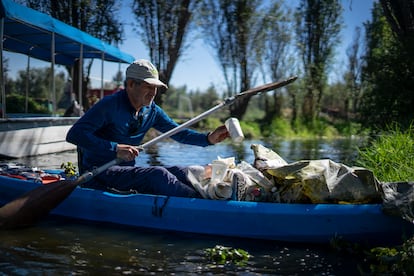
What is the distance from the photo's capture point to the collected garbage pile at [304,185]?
3352mm

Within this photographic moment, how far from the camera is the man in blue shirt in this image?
3938 mm

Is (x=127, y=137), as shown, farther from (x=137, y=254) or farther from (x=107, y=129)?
(x=137, y=254)

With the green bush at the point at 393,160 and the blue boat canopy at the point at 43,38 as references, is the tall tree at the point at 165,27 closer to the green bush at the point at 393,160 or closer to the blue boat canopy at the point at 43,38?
the blue boat canopy at the point at 43,38

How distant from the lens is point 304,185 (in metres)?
3.57

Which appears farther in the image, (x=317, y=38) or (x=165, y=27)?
(x=317, y=38)

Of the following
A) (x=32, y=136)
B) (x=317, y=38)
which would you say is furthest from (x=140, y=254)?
(x=317, y=38)

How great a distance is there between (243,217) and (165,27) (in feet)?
52.7

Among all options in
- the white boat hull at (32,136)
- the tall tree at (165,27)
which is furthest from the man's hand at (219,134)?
the tall tree at (165,27)

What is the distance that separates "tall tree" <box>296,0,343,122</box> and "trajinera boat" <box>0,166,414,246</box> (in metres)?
20.6

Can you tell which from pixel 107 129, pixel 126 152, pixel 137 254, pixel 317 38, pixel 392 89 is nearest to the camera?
pixel 137 254

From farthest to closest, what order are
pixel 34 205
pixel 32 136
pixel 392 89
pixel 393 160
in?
pixel 32 136
pixel 392 89
pixel 393 160
pixel 34 205

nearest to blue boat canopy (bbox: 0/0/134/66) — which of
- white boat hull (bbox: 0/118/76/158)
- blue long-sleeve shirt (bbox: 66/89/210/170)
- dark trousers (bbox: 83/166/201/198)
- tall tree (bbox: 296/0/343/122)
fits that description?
white boat hull (bbox: 0/118/76/158)

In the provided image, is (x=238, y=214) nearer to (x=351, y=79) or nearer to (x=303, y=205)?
(x=303, y=205)

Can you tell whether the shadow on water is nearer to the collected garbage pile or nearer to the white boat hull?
the collected garbage pile
